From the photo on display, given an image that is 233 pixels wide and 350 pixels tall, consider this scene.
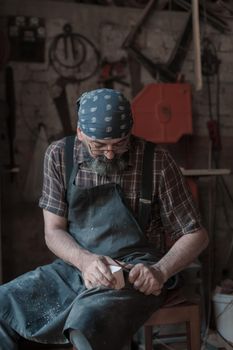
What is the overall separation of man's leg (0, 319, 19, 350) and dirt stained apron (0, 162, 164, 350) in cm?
2

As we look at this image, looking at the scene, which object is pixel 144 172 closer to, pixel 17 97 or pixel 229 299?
pixel 229 299

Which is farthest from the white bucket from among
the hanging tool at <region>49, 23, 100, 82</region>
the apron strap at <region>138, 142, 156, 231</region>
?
the hanging tool at <region>49, 23, 100, 82</region>

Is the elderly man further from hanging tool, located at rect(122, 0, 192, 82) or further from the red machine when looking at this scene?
hanging tool, located at rect(122, 0, 192, 82)

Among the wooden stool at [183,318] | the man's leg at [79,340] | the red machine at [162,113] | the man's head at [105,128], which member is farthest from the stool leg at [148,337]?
the red machine at [162,113]

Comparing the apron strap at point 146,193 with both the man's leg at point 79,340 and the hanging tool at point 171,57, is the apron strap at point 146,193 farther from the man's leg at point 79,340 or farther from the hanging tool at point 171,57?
the hanging tool at point 171,57

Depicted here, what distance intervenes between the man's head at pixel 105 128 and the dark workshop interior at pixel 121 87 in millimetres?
1219

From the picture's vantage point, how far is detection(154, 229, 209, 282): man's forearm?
5.53 feet

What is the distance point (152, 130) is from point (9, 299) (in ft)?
5.75

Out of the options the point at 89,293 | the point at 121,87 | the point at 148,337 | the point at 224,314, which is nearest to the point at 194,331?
the point at 148,337

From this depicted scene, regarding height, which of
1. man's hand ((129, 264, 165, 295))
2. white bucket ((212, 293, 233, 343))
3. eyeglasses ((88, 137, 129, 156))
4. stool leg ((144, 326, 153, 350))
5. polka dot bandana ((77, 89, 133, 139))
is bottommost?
white bucket ((212, 293, 233, 343))

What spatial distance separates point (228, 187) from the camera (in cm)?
348

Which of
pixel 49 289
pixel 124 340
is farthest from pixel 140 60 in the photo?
pixel 124 340

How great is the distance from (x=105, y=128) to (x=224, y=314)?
1.53m

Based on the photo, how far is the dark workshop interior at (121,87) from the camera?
314 centimetres
